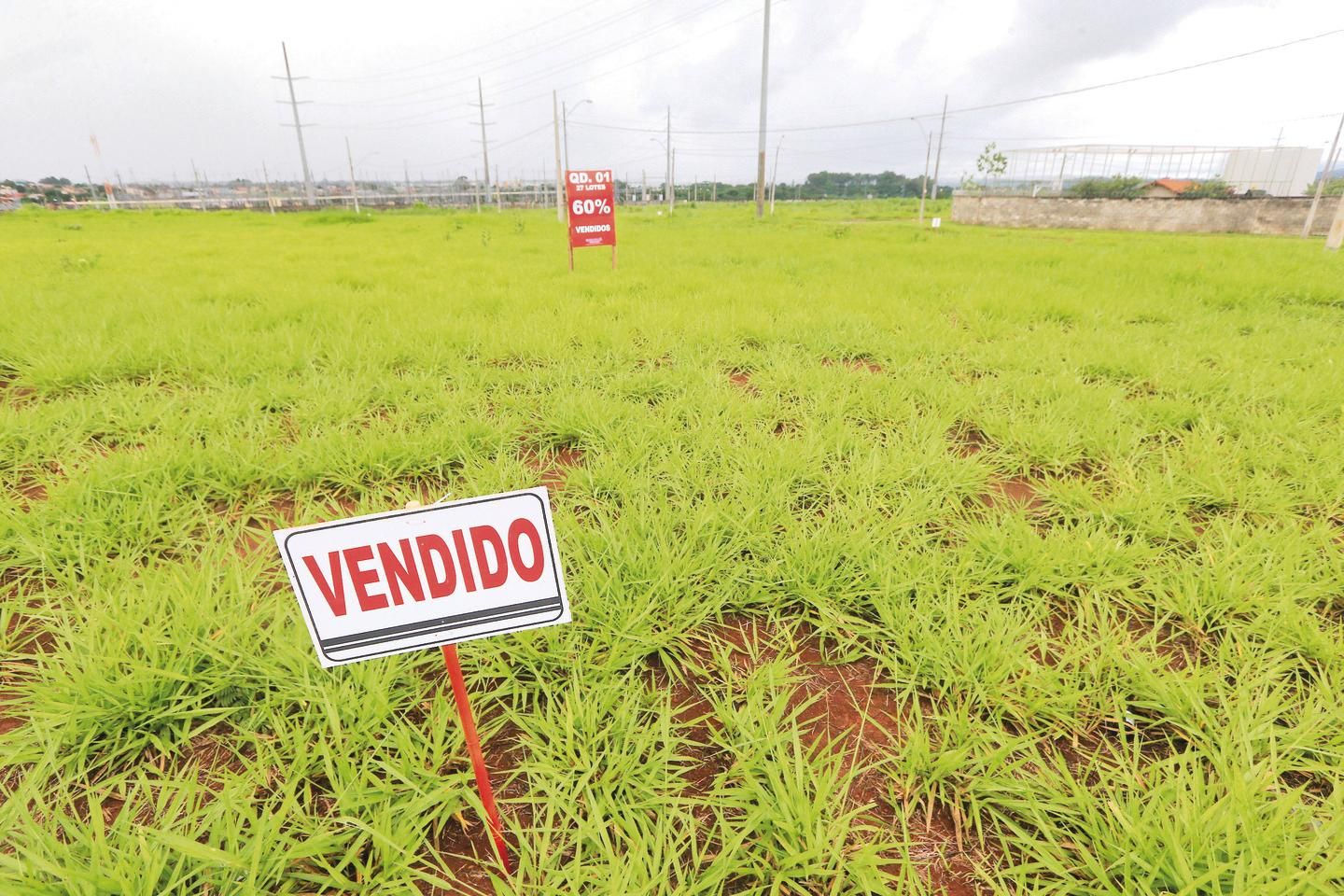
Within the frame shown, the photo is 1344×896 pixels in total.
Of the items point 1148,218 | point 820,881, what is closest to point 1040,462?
point 820,881

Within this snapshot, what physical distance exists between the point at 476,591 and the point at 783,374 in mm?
2810

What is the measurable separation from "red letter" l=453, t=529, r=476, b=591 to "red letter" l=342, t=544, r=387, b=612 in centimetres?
13

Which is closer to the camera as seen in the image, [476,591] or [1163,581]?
[476,591]

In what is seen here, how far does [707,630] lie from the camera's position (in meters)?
1.69

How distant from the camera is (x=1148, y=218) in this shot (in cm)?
2269

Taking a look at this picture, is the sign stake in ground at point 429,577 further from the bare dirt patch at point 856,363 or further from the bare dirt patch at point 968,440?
the bare dirt patch at point 856,363

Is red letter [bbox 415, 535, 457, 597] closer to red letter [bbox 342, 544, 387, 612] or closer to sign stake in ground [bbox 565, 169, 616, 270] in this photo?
red letter [bbox 342, 544, 387, 612]

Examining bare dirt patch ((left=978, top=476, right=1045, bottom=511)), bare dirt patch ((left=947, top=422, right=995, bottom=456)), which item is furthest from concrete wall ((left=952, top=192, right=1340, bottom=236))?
bare dirt patch ((left=978, top=476, right=1045, bottom=511))

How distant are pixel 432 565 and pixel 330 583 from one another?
162 mm

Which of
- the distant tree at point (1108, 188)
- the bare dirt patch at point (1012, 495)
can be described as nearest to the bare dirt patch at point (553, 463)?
the bare dirt patch at point (1012, 495)

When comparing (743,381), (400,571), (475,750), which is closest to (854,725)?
(475,750)

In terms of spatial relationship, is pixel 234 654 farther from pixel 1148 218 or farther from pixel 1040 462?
pixel 1148 218

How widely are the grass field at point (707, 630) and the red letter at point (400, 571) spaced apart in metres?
0.51

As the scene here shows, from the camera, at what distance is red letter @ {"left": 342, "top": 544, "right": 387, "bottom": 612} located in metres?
0.93
